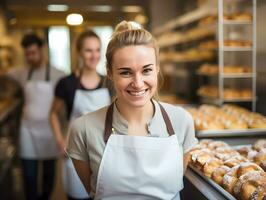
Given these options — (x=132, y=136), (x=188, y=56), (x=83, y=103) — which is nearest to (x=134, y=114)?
(x=132, y=136)

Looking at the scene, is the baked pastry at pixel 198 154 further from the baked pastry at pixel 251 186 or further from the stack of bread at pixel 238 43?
the stack of bread at pixel 238 43

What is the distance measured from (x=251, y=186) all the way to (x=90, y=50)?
4.41ft

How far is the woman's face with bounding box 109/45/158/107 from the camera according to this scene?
1.29 metres

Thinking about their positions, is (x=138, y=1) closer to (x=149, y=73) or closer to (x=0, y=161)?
(x=0, y=161)

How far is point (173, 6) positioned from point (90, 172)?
5.04 meters

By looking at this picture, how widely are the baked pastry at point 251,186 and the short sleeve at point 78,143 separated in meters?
0.56

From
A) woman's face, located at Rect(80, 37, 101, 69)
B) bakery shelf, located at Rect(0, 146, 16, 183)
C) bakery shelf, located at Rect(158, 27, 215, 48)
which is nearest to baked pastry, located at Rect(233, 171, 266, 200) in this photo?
woman's face, located at Rect(80, 37, 101, 69)

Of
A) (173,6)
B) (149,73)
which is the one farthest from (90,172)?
(173,6)

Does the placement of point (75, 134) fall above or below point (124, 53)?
below

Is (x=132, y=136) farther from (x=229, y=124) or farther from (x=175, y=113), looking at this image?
(x=229, y=124)

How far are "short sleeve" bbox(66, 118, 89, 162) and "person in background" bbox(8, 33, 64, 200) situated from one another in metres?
1.81

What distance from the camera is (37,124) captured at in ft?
10.5

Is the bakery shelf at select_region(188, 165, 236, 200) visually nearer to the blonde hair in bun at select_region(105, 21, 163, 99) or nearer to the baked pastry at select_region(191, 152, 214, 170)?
the baked pastry at select_region(191, 152, 214, 170)

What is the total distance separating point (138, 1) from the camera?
5.45m
